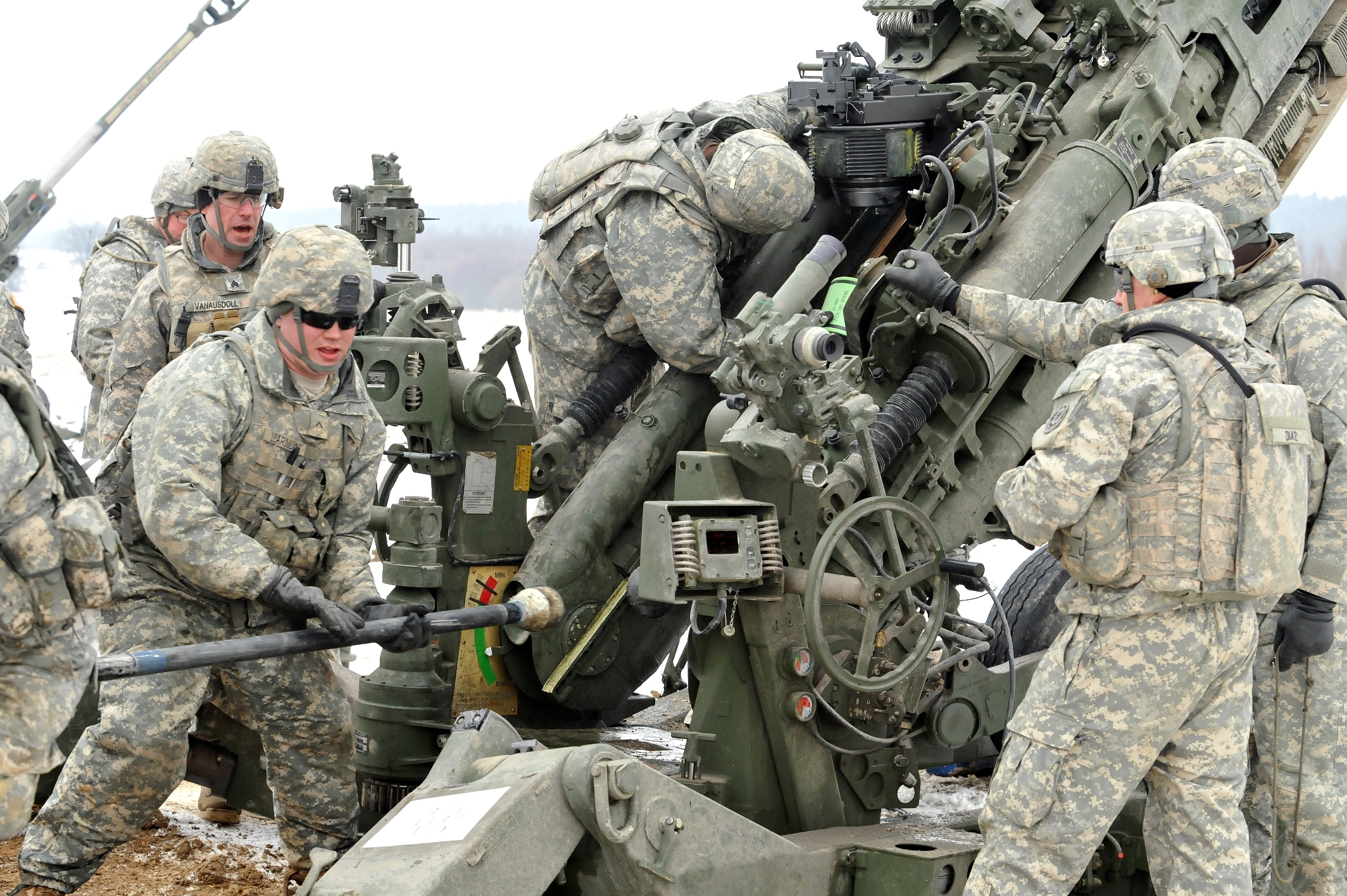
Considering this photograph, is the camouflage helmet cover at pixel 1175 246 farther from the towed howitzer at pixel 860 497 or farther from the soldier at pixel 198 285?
the soldier at pixel 198 285

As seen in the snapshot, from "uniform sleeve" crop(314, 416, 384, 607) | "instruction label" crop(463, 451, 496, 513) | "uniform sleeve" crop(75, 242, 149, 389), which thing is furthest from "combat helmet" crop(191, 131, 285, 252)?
"uniform sleeve" crop(314, 416, 384, 607)

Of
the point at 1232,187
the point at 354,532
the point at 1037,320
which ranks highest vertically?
the point at 1232,187

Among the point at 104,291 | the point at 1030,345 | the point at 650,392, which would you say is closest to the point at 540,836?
the point at 1030,345

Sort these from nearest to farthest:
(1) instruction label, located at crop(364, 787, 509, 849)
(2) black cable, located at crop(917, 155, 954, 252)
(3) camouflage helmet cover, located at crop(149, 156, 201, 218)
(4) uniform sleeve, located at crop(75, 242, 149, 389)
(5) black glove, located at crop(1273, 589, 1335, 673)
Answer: (1) instruction label, located at crop(364, 787, 509, 849)
(5) black glove, located at crop(1273, 589, 1335, 673)
(2) black cable, located at crop(917, 155, 954, 252)
(4) uniform sleeve, located at crop(75, 242, 149, 389)
(3) camouflage helmet cover, located at crop(149, 156, 201, 218)

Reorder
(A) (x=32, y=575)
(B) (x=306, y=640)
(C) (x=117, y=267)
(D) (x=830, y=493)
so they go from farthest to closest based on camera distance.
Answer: (C) (x=117, y=267), (D) (x=830, y=493), (B) (x=306, y=640), (A) (x=32, y=575)

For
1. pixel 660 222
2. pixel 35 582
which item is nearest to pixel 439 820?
pixel 35 582

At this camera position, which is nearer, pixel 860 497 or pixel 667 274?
pixel 860 497

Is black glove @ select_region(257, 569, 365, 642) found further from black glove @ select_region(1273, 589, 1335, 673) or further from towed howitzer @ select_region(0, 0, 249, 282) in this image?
towed howitzer @ select_region(0, 0, 249, 282)

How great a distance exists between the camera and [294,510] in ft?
13.8

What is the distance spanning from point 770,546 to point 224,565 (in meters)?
1.41

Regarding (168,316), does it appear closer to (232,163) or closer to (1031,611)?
(232,163)

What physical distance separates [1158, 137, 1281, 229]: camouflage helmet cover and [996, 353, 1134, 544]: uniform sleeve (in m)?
0.72

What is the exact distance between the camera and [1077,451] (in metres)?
3.43

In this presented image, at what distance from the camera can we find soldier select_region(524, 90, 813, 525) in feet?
16.5
